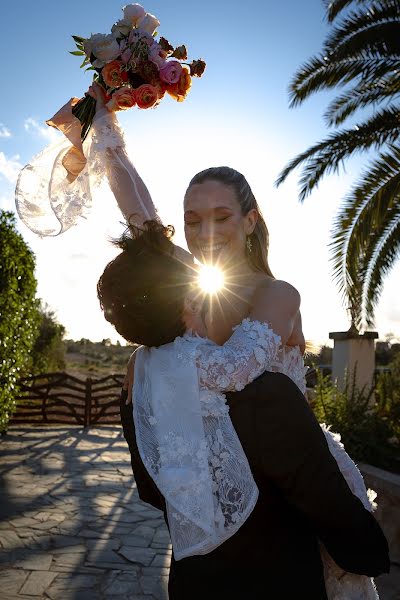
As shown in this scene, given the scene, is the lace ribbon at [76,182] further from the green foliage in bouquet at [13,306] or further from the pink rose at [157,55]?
the green foliage in bouquet at [13,306]

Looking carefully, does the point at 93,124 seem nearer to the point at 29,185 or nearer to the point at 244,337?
the point at 29,185

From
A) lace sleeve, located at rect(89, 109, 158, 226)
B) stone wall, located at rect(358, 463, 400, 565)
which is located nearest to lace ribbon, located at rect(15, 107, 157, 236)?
lace sleeve, located at rect(89, 109, 158, 226)

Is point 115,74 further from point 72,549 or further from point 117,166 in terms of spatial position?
point 72,549

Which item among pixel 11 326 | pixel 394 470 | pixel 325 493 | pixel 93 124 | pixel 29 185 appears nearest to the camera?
pixel 325 493

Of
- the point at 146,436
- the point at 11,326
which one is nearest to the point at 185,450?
the point at 146,436

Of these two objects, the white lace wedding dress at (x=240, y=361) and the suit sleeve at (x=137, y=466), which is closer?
the white lace wedding dress at (x=240, y=361)

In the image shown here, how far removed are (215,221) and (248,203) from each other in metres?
0.18

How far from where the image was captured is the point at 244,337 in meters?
1.42

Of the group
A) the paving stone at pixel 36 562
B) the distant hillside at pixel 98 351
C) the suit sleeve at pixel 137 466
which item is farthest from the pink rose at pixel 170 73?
the distant hillside at pixel 98 351

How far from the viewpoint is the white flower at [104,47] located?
2.02m

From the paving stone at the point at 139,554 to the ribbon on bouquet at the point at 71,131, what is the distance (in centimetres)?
409

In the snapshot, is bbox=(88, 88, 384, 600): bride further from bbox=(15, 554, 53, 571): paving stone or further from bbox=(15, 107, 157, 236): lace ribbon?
bbox=(15, 554, 53, 571): paving stone

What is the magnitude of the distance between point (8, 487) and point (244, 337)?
678cm

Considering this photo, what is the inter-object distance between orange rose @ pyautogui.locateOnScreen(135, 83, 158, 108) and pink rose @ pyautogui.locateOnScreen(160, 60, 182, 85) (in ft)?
0.29
